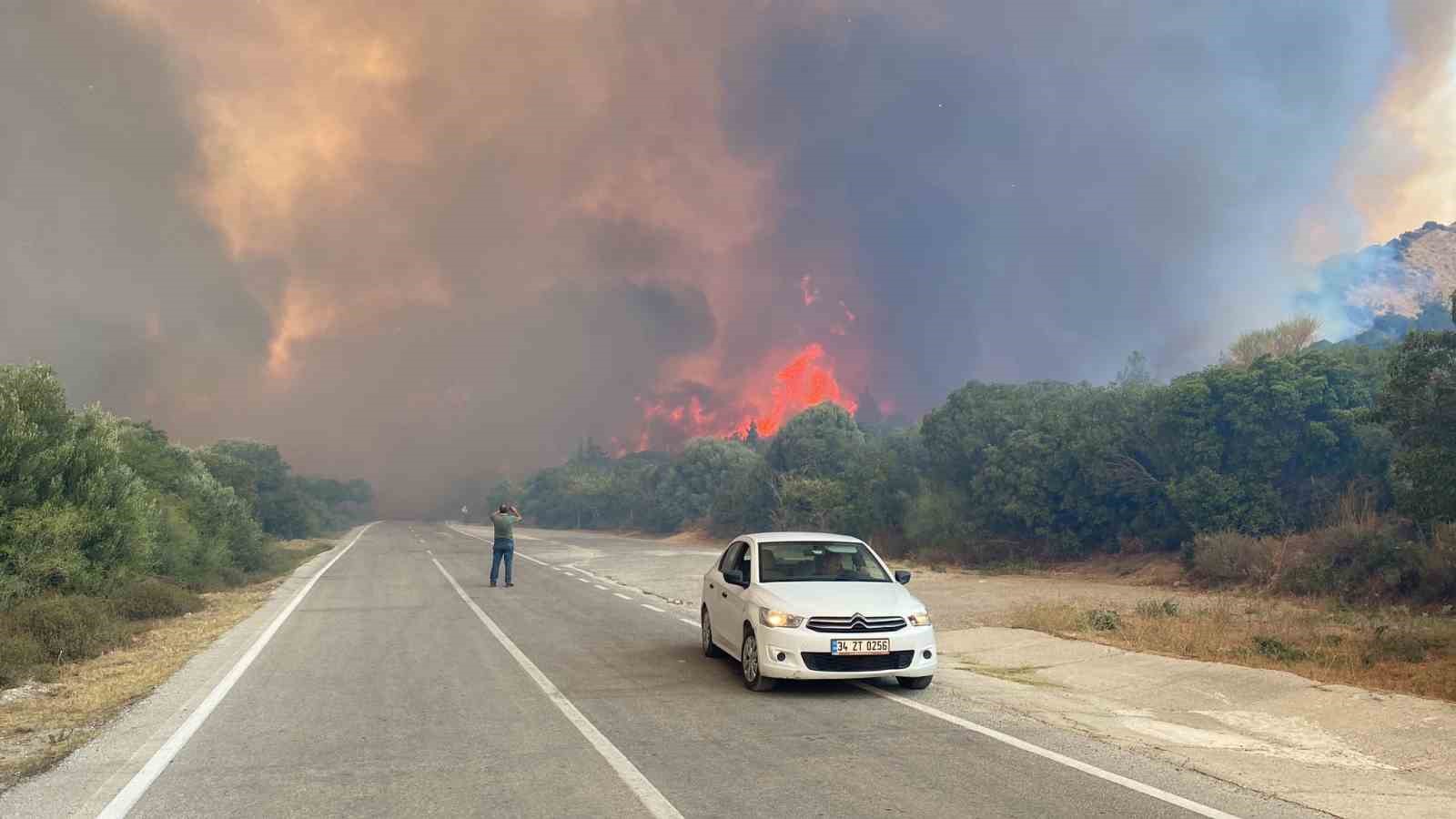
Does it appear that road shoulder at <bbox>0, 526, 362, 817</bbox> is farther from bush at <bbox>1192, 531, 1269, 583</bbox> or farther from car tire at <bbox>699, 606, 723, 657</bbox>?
bush at <bbox>1192, 531, 1269, 583</bbox>

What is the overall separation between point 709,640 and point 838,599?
9.75ft

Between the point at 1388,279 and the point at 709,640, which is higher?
the point at 1388,279

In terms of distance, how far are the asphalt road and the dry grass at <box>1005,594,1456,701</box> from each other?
4.99m

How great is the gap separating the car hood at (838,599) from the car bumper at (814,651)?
21 cm

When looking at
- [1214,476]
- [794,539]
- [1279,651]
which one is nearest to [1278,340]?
[1214,476]

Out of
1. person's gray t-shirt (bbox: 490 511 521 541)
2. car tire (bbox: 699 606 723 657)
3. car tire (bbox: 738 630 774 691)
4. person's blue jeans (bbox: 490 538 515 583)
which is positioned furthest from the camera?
person's blue jeans (bbox: 490 538 515 583)

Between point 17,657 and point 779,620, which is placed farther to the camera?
point 17,657

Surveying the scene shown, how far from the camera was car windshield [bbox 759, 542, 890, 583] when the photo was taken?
1018cm

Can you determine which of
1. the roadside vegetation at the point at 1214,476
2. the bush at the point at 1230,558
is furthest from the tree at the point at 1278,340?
the bush at the point at 1230,558

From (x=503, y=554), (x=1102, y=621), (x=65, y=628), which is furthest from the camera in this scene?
(x=503, y=554)

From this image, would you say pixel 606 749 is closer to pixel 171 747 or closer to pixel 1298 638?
pixel 171 747

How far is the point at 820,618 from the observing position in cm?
891

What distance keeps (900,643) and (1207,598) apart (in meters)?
16.4

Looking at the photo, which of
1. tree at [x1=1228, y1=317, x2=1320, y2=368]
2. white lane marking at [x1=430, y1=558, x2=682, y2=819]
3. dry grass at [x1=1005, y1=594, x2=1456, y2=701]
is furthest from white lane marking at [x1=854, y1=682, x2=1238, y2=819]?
tree at [x1=1228, y1=317, x2=1320, y2=368]
